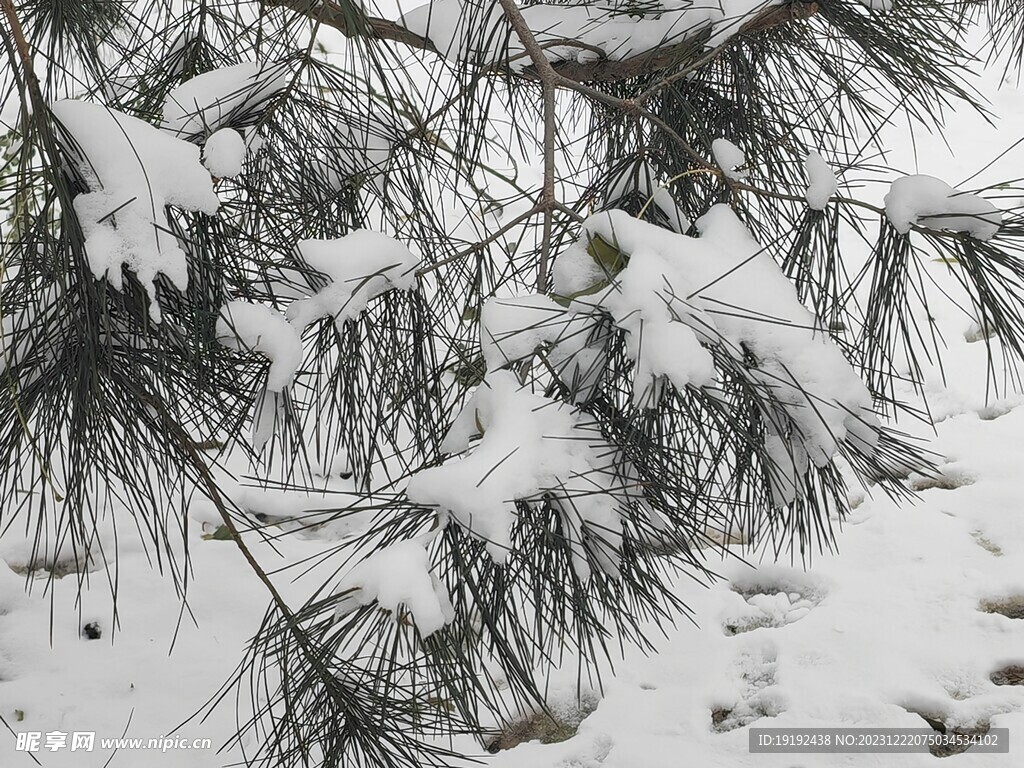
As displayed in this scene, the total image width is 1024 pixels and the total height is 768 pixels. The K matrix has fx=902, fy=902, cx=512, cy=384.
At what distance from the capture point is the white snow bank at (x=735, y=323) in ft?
1.76

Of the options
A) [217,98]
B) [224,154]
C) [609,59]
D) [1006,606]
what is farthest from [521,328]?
[1006,606]

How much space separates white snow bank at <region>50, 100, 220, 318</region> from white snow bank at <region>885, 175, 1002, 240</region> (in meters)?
0.50

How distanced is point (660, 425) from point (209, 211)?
353mm

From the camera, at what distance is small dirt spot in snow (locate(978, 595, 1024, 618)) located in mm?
1370

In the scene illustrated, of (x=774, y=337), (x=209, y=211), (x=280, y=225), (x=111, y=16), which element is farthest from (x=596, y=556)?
(x=111, y=16)

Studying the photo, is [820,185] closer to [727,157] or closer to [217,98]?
[727,157]

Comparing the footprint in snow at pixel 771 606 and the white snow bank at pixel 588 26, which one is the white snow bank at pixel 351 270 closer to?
the white snow bank at pixel 588 26

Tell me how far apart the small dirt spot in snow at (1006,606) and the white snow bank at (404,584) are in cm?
117

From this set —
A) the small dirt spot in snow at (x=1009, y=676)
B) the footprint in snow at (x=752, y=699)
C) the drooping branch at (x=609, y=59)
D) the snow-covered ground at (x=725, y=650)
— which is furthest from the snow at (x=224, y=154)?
the small dirt spot in snow at (x=1009, y=676)

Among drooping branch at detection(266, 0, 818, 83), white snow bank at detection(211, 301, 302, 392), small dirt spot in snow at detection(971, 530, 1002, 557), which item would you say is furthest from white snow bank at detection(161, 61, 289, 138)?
small dirt spot in snow at detection(971, 530, 1002, 557)

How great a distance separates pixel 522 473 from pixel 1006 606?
1.17 metres

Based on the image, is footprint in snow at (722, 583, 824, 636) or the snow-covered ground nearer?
the snow-covered ground

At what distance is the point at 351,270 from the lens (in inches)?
26.7

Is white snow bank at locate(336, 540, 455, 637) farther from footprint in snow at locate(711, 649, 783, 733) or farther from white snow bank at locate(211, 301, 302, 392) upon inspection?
footprint in snow at locate(711, 649, 783, 733)
